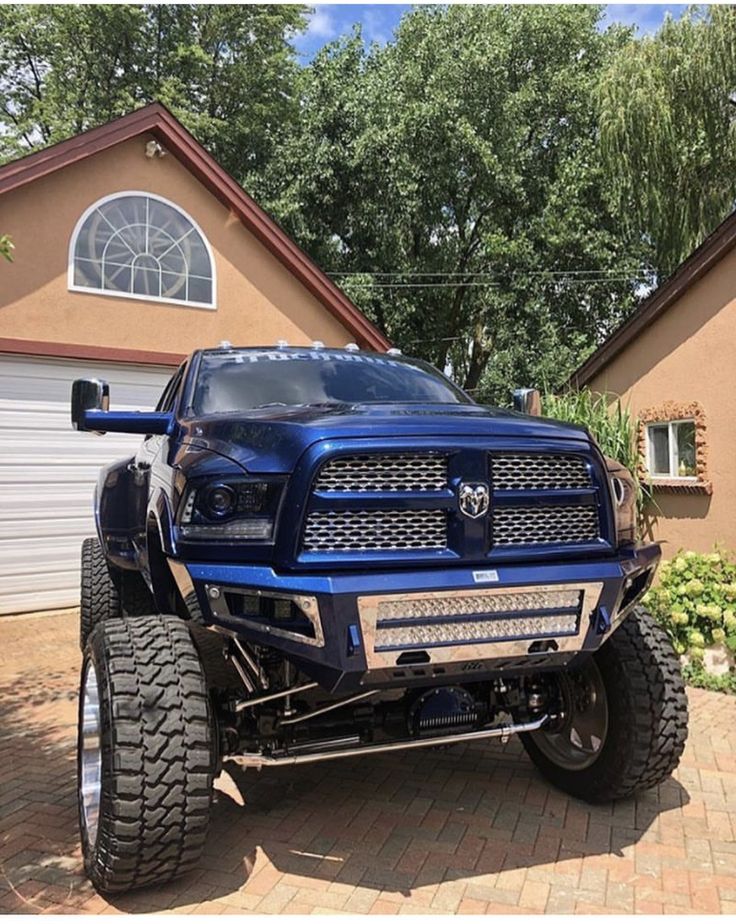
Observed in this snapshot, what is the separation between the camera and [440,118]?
19.5m

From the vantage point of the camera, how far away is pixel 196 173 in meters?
9.86

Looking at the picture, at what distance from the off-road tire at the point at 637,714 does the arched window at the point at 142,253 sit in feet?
24.3

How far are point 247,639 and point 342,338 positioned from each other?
27.7 ft

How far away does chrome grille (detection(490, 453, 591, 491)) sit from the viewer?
9.71ft

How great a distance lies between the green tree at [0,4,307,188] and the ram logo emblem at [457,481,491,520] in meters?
22.3

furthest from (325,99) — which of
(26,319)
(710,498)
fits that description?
(710,498)

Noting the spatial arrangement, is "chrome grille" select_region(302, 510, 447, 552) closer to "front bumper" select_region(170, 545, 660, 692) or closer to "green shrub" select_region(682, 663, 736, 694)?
"front bumper" select_region(170, 545, 660, 692)

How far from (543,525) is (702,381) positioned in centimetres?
699

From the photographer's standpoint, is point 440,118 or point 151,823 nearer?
point 151,823

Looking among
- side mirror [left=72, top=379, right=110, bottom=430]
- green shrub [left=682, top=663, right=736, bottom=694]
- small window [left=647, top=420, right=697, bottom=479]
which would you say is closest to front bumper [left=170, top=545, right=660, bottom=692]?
side mirror [left=72, top=379, right=110, bottom=430]

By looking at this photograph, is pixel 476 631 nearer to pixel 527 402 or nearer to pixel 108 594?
pixel 527 402

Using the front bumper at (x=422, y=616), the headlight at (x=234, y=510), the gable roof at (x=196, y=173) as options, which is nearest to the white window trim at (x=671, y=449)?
the gable roof at (x=196, y=173)

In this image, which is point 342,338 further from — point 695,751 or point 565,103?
point 565,103

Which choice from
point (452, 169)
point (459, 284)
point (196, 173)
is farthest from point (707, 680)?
point (459, 284)
